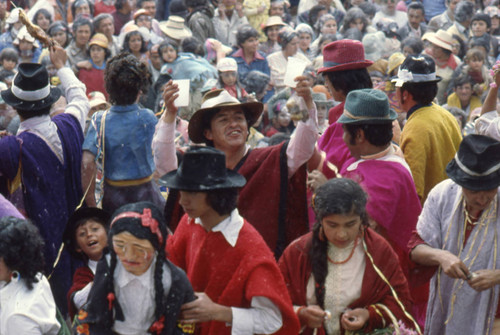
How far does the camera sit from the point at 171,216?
5.35m

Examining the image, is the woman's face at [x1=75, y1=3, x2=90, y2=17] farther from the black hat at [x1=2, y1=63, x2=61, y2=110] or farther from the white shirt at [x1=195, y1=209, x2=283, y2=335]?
the white shirt at [x1=195, y1=209, x2=283, y2=335]

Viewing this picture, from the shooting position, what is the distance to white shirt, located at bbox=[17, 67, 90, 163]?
607 centimetres

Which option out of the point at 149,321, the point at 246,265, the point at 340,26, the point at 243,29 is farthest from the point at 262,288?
the point at 340,26

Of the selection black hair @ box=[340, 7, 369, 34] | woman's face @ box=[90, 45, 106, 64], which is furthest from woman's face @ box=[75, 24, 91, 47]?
black hair @ box=[340, 7, 369, 34]

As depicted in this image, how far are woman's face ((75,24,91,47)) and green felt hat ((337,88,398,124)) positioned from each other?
7.18 metres

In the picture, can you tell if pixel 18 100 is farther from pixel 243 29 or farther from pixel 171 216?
pixel 243 29

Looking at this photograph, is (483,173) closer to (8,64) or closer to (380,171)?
(380,171)

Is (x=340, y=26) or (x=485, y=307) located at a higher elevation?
(x=340, y=26)

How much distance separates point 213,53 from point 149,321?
8744mm

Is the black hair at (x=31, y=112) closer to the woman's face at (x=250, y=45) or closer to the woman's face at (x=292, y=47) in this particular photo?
the woman's face at (x=250, y=45)

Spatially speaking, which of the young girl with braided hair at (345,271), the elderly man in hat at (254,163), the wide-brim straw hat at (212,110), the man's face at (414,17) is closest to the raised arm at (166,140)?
the elderly man in hat at (254,163)

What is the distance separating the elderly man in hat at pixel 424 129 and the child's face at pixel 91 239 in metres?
2.11

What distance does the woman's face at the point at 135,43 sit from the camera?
12.3m

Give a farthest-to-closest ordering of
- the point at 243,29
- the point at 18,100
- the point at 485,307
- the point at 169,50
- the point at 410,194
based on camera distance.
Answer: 1. the point at 243,29
2. the point at 169,50
3. the point at 18,100
4. the point at 410,194
5. the point at 485,307
